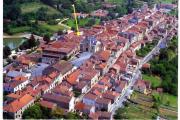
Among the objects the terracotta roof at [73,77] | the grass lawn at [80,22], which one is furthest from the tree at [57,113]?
the grass lawn at [80,22]

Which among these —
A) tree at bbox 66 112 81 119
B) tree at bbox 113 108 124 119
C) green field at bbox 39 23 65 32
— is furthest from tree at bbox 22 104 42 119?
green field at bbox 39 23 65 32

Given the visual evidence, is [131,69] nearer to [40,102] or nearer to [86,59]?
[86,59]

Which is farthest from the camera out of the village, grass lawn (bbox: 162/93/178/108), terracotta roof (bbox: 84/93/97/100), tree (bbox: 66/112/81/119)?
grass lawn (bbox: 162/93/178/108)

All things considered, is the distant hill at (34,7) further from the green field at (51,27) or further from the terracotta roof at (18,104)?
the terracotta roof at (18,104)

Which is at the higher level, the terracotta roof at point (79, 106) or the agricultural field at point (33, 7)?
the agricultural field at point (33, 7)

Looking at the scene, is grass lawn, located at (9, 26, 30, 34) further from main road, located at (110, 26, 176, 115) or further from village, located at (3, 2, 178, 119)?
main road, located at (110, 26, 176, 115)

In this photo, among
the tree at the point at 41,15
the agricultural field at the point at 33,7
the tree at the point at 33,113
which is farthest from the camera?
the agricultural field at the point at 33,7

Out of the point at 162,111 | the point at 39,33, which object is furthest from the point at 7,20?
the point at 162,111
